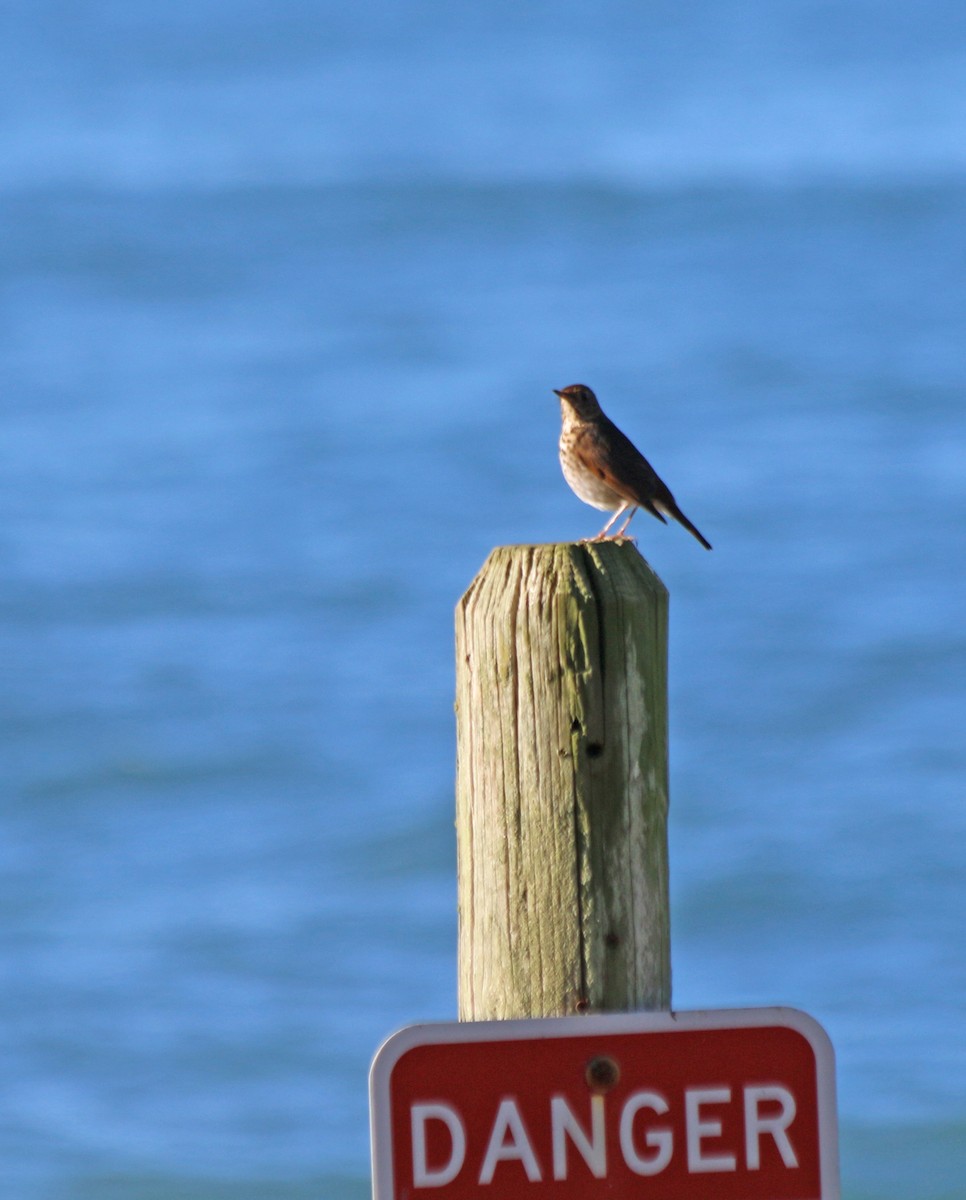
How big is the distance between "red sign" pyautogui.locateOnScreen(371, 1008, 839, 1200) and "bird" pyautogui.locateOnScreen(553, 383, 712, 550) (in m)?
3.45

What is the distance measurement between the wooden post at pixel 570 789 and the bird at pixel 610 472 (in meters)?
3.18

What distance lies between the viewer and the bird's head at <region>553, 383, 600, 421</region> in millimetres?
5727

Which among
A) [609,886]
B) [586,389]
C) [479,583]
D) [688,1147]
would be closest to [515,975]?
[609,886]

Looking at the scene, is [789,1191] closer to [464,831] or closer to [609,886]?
[609,886]

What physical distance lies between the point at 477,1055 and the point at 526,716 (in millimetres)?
428

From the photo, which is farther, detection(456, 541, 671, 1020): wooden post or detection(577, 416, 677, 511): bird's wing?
detection(577, 416, 677, 511): bird's wing

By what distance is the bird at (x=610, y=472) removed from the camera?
214 inches

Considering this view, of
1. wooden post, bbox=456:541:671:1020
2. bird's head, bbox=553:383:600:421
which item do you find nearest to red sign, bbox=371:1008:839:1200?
wooden post, bbox=456:541:671:1020

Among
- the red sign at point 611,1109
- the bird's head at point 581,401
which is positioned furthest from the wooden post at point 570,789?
the bird's head at point 581,401

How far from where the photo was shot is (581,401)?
18.9 feet

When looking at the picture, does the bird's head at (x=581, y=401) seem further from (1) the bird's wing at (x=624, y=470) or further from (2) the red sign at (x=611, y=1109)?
(2) the red sign at (x=611, y=1109)

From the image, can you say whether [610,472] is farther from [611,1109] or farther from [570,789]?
[611,1109]

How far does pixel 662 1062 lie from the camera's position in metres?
1.95

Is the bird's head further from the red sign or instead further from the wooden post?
the red sign
